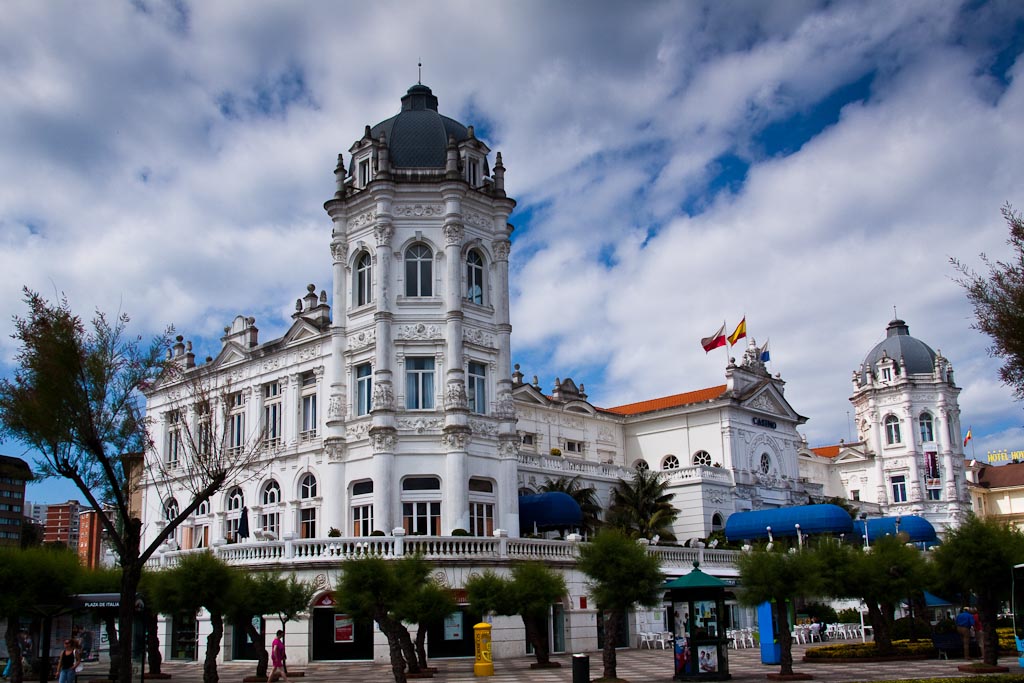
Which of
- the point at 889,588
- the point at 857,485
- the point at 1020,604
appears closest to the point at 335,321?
the point at 889,588

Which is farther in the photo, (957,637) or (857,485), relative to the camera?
(857,485)

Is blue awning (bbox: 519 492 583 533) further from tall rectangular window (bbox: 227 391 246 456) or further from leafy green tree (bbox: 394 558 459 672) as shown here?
tall rectangular window (bbox: 227 391 246 456)

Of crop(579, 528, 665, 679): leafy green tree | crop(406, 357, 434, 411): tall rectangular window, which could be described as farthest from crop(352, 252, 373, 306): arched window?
crop(579, 528, 665, 679): leafy green tree

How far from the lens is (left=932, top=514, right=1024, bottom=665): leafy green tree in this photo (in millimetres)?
31281

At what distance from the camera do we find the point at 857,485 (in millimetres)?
88625

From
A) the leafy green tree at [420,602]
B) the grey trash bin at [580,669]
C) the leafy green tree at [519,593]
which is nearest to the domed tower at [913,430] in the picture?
the leafy green tree at [519,593]

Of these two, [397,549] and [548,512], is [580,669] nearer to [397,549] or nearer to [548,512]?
[397,549]

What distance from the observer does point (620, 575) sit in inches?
1163

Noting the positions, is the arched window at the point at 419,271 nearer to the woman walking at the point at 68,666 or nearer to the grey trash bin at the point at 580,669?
the woman walking at the point at 68,666

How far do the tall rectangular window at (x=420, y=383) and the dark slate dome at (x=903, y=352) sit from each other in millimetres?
57502

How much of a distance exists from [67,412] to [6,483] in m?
112

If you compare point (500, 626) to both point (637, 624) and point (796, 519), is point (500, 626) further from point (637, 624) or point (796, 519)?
point (796, 519)

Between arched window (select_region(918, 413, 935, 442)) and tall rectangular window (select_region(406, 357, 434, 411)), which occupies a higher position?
arched window (select_region(918, 413, 935, 442))

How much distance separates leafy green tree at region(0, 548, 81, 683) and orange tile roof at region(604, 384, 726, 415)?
133 ft
